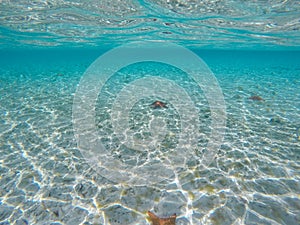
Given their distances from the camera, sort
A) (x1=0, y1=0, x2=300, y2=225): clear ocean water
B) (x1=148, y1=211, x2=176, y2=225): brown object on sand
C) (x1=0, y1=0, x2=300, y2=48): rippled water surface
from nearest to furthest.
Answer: (x1=148, y1=211, x2=176, y2=225): brown object on sand, (x1=0, y1=0, x2=300, y2=225): clear ocean water, (x1=0, y1=0, x2=300, y2=48): rippled water surface

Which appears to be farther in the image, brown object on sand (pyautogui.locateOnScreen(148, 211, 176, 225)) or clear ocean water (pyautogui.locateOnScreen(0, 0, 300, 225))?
clear ocean water (pyautogui.locateOnScreen(0, 0, 300, 225))

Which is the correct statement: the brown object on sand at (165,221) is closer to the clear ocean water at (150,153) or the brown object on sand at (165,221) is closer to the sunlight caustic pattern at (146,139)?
the clear ocean water at (150,153)

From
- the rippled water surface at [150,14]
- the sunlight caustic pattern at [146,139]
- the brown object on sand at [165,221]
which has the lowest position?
the sunlight caustic pattern at [146,139]

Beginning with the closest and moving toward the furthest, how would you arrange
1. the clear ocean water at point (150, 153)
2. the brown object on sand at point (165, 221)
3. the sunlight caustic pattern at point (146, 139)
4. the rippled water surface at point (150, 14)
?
the brown object on sand at point (165, 221) < the clear ocean water at point (150, 153) < the sunlight caustic pattern at point (146, 139) < the rippled water surface at point (150, 14)

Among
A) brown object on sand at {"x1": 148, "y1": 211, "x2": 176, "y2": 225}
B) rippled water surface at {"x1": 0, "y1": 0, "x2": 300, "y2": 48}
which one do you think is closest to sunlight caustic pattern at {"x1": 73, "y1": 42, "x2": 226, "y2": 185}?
brown object on sand at {"x1": 148, "y1": 211, "x2": 176, "y2": 225}

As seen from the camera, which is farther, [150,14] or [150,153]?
[150,14]

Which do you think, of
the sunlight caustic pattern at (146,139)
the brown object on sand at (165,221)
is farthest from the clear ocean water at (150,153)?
the brown object on sand at (165,221)

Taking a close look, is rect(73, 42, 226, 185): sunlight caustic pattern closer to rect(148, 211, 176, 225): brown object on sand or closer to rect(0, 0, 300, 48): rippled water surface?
rect(148, 211, 176, 225): brown object on sand

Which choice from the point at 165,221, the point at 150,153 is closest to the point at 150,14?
the point at 150,153

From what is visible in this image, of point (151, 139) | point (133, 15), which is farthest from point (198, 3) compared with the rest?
point (151, 139)

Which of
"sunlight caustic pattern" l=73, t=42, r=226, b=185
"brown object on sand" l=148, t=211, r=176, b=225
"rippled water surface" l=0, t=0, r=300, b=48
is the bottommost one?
"sunlight caustic pattern" l=73, t=42, r=226, b=185

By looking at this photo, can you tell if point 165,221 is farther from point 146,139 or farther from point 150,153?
point 146,139

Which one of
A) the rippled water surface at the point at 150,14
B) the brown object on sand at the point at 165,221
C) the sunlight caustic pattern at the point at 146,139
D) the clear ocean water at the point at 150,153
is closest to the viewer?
the brown object on sand at the point at 165,221

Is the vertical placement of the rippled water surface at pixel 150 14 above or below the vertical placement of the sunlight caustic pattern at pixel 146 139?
above
